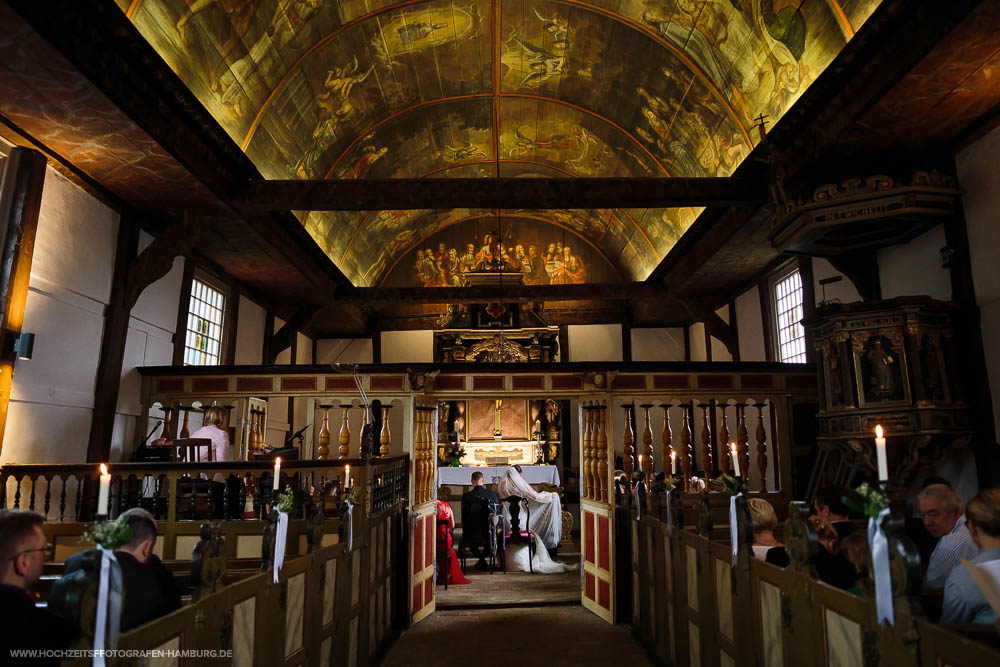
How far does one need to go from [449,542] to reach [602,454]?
2782mm

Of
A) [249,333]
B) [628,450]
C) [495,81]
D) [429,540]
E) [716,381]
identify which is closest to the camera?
[628,450]

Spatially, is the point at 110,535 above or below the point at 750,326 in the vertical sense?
below

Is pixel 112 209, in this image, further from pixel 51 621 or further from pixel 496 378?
pixel 51 621

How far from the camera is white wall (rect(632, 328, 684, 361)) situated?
16766 millimetres

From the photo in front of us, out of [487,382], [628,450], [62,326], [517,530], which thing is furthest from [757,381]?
[62,326]

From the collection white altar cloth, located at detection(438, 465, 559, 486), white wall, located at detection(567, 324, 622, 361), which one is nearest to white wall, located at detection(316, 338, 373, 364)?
white altar cloth, located at detection(438, 465, 559, 486)

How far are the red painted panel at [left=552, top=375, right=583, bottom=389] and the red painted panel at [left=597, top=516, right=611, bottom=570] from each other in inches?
63.7

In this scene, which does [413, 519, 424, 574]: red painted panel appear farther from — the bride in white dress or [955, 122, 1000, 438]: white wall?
[955, 122, 1000, 438]: white wall

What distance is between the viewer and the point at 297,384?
8.66 m

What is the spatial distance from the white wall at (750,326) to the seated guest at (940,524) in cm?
857

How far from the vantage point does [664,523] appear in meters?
5.52

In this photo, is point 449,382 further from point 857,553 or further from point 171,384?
point 857,553

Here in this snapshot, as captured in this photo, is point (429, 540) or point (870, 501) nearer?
point (870, 501)

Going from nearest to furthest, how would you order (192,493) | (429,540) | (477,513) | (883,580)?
(883,580) → (192,493) → (429,540) → (477,513)
